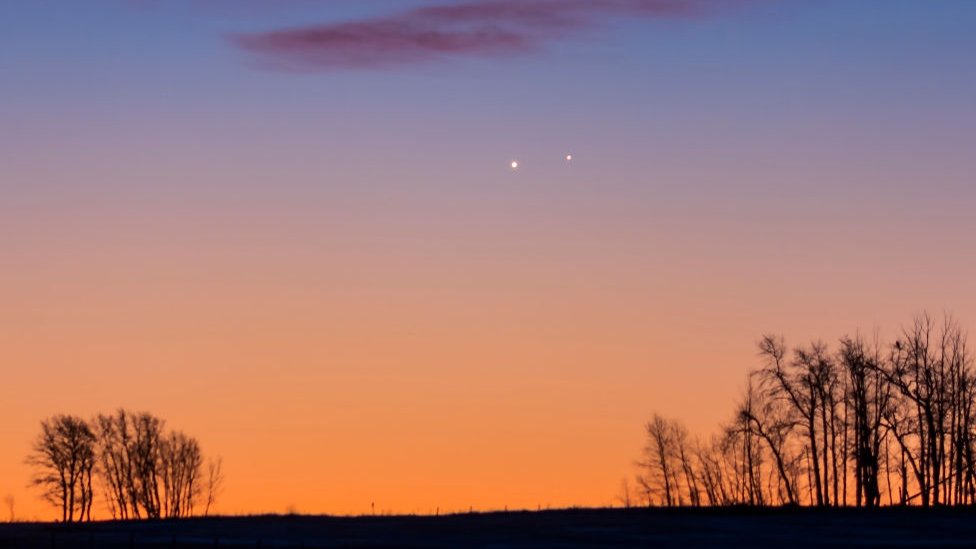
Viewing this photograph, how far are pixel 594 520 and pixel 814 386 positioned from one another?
36.9 meters

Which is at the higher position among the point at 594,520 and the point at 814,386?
the point at 814,386

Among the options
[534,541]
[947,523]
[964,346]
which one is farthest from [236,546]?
[964,346]

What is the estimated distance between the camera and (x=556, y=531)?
93.1m

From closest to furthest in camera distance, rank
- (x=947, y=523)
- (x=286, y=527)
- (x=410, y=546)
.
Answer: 1. (x=410, y=546)
2. (x=947, y=523)
3. (x=286, y=527)

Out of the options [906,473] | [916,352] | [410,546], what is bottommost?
[410,546]

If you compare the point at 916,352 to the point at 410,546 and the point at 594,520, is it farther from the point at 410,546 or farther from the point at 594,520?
the point at 410,546

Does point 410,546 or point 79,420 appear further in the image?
point 79,420

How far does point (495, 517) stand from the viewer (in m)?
106

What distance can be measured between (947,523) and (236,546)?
118 ft

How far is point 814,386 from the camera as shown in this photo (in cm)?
13262

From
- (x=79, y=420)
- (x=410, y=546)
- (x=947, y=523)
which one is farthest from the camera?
(x=79, y=420)

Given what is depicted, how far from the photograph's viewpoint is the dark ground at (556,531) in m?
85.0

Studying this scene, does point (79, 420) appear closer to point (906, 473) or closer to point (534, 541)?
point (906, 473)

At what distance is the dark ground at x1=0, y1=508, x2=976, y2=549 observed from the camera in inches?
3346
